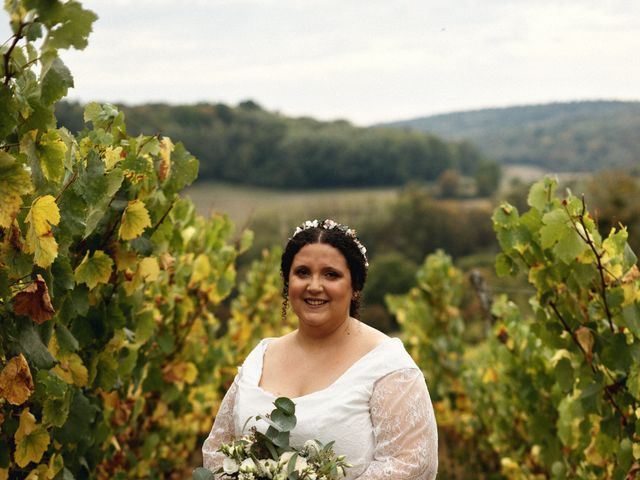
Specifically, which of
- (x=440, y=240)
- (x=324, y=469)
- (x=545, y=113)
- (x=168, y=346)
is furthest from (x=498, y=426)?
(x=545, y=113)

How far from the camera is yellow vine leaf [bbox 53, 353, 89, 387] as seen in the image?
3.13m

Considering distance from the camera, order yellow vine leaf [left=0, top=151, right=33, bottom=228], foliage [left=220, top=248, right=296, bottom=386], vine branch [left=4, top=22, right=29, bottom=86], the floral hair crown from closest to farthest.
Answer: vine branch [left=4, top=22, right=29, bottom=86] → yellow vine leaf [left=0, top=151, right=33, bottom=228] → the floral hair crown → foliage [left=220, top=248, right=296, bottom=386]

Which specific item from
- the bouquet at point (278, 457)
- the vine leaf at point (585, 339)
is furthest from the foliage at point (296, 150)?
the bouquet at point (278, 457)

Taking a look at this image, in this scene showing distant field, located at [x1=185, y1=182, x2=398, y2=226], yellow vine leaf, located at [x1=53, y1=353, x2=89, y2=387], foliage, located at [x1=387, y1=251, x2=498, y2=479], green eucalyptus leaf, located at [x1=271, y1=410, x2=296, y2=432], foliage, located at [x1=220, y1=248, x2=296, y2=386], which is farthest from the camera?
distant field, located at [x1=185, y1=182, x2=398, y2=226]

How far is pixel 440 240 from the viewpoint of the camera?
52969mm

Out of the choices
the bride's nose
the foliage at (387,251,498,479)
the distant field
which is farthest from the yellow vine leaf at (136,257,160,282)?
the distant field

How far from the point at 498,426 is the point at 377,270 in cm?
3388

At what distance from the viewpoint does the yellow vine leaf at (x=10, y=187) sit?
2.12m

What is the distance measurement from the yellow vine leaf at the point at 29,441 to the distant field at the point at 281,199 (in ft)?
173

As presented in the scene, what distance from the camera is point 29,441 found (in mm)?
2818

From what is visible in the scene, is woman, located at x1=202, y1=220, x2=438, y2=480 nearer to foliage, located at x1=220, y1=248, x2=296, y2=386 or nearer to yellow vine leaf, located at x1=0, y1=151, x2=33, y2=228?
yellow vine leaf, located at x1=0, y1=151, x2=33, y2=228

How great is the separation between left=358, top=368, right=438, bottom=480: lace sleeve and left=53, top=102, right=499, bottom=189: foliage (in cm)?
5782

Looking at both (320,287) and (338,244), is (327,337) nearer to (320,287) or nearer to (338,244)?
(320,287)

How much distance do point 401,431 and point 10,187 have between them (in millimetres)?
1402
